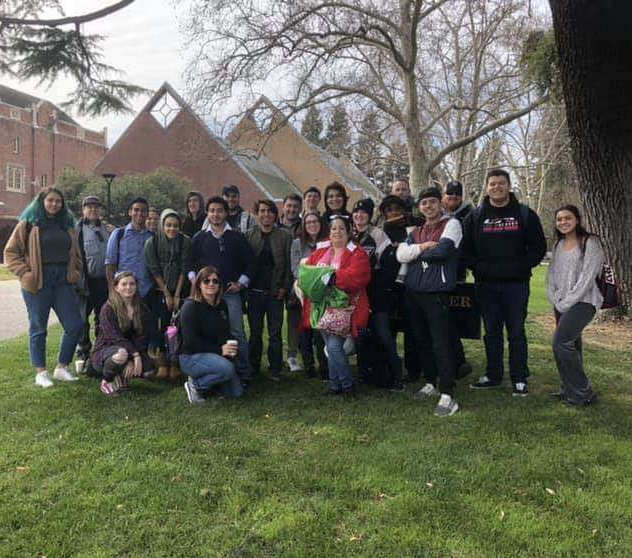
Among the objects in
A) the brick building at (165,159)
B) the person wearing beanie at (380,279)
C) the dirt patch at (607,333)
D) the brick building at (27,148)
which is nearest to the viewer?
the person wearing beanie at (380,279)

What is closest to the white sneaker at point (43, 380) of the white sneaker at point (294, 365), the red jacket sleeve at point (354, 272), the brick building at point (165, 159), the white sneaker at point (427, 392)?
the white sneaker at point (294, 365)

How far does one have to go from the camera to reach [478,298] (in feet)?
18.4

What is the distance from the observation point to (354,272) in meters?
5.14

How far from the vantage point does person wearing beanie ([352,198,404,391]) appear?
5.41 m

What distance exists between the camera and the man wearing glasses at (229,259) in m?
5.75

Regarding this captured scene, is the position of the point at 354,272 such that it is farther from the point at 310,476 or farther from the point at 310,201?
the point at 310,476

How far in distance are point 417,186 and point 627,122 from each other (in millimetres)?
12577

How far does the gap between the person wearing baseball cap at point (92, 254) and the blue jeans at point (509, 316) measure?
4.30m

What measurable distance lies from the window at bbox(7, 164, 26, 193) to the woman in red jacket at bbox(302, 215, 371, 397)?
47.4m

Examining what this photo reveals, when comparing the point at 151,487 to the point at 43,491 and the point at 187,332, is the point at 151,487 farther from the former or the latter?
the point at 187,332

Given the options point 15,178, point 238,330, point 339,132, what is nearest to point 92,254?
point 238,330

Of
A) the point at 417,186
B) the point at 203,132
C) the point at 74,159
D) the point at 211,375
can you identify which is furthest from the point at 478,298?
the point at 74,159

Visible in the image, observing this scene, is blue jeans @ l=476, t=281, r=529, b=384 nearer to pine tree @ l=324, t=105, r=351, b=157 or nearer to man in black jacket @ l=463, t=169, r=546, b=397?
A: man in black jacket @ l=463, t=169, r=546, b=397

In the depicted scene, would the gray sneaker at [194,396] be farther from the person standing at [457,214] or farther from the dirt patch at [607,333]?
the dirt patch at [607,333]
